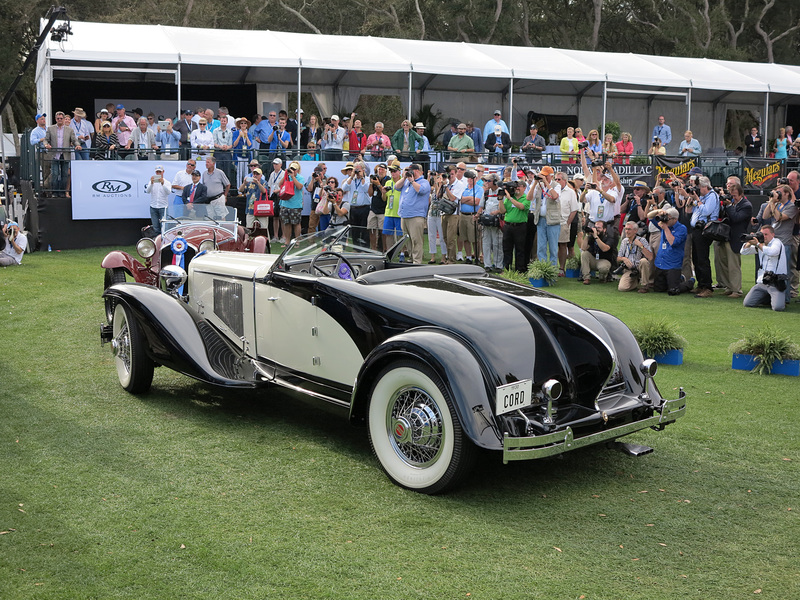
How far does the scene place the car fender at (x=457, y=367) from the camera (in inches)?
197

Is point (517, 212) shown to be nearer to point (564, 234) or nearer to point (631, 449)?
point (564, 234)

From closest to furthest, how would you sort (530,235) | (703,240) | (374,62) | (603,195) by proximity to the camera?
1. (703,240)
2. (603,195)
3. (530,235)
4. (374,62)

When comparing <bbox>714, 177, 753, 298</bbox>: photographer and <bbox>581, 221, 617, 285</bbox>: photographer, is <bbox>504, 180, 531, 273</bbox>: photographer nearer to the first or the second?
<bbox>581, 221, 617, 285</bbox>: photographer

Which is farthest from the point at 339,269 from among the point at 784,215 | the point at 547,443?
the point at 784,215

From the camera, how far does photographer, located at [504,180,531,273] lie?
15.4 meters

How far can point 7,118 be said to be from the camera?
4581cm

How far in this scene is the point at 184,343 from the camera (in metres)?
7.09

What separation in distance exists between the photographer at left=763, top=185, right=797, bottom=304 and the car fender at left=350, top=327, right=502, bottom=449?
30.5 ft

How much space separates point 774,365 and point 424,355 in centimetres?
506

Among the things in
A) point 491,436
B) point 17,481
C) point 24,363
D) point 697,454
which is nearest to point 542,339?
point 491,436

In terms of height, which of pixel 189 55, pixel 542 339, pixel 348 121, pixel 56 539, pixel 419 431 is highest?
pixel 189 55

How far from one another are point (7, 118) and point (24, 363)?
42.1m

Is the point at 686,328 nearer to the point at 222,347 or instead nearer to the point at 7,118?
the point at 222,347

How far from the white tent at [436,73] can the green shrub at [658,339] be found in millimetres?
16109
